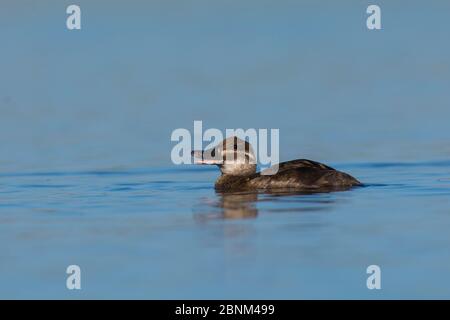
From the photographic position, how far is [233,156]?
634 inches

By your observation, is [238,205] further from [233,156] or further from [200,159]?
[233,156]

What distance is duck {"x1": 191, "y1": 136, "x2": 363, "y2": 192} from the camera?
595 inches

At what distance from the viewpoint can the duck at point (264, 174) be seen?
1511 cm

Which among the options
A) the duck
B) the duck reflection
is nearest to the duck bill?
the duck

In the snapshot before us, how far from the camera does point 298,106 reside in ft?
77.6

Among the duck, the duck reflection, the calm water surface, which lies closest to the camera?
the calm water surface

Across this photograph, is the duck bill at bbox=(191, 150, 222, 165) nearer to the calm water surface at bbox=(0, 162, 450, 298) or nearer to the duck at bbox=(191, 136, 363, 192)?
the duck at bbox=(191, 136, 363, 192)

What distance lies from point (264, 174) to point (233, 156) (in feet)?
2.06

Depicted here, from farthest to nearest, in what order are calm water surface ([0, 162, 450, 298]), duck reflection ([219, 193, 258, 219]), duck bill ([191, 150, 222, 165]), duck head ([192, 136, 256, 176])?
duck head ([192, 136, 256, 176]), duck bill ([191, 150, 222, 165]), duck reflection ([219, 193, 258, 219]), calm water surface ([0, 162, 450, 298])

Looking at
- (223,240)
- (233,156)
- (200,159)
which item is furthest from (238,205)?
(223,240)

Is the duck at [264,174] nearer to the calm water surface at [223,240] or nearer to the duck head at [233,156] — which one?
the duck head at [233,156]

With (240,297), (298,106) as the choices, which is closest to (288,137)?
(298,106)

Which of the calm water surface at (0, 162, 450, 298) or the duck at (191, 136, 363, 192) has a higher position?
the duck at (191, 136, 363, 192)

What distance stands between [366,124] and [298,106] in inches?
91.9
